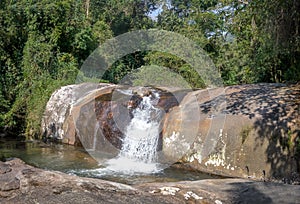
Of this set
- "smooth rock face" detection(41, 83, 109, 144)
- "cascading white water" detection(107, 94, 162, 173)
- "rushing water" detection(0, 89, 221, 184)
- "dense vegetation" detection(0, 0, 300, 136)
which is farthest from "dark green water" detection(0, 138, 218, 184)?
"dense vegetation" detection(0, 0, 300, 136)

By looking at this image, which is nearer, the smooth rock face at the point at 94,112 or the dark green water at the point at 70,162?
the dark green water at the point at 70,162

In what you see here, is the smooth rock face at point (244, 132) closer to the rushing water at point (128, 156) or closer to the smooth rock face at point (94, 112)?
the rushing water at point (128, 156)

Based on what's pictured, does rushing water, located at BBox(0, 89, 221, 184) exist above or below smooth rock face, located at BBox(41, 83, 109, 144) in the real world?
below

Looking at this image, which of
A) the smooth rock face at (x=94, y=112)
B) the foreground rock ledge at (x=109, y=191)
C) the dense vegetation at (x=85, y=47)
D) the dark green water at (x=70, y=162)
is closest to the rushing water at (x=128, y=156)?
the dark green water at (x=70, y=162)

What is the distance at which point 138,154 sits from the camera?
714 cm

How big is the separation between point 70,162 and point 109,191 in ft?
15.0

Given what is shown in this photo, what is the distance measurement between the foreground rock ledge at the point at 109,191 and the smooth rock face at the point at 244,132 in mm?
2597

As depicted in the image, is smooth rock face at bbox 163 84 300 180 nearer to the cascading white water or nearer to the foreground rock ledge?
the cascading white water

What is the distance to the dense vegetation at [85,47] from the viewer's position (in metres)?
7.62

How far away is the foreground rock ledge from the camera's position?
7.73ft

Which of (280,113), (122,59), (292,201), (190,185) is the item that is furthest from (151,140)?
(122,59)

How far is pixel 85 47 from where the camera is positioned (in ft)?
48.2

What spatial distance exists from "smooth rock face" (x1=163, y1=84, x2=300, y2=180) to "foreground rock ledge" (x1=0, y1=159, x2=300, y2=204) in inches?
102

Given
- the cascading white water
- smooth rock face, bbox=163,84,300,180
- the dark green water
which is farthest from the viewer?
the cascading white water
